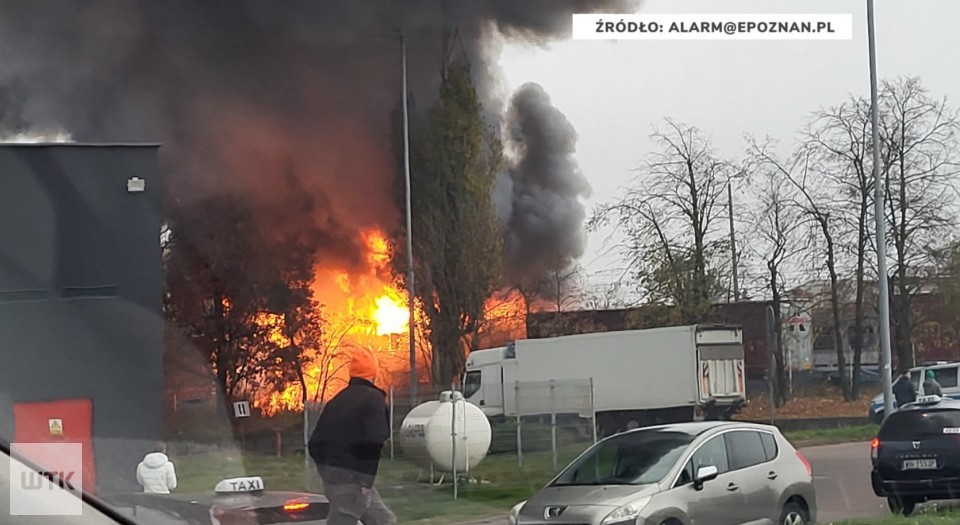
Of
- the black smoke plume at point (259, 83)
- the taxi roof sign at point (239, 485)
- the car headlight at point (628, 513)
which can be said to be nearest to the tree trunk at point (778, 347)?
the car headlight at point (628, 513)

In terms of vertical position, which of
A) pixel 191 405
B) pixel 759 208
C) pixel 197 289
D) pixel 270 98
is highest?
pixel 270 98

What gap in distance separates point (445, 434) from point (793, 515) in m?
1.08

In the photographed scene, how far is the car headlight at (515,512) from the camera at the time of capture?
2715 millimetres

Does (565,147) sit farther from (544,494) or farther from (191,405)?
(191,405)

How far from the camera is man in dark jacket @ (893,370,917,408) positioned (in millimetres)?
2711

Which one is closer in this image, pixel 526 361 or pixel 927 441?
pixel 526 361

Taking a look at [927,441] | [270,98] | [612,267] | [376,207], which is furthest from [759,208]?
[270,98]

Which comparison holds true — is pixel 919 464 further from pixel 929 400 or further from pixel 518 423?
pixel 518 423

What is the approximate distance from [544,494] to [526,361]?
0.39 meters

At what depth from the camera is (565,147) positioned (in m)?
2.73

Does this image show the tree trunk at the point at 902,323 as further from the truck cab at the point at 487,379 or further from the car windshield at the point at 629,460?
the truck cab at the point at 487,379

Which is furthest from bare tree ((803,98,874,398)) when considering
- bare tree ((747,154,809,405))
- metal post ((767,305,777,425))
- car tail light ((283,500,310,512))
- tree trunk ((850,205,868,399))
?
car tail light ((283,500,310,512))

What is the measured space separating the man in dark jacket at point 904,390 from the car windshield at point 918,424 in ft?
0.12

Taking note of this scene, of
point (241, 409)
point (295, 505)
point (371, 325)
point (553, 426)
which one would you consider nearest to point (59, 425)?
point (241, 409)
